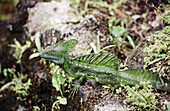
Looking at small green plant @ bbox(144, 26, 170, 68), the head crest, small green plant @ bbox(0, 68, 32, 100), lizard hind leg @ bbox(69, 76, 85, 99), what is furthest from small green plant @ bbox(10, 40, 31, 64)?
small green plant @ bbox(144, 26, 170, 68)

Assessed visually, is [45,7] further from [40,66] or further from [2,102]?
[2,102]

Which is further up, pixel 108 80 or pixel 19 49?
pixel 19 49

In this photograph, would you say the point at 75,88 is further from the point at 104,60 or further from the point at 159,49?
the point at 159,49

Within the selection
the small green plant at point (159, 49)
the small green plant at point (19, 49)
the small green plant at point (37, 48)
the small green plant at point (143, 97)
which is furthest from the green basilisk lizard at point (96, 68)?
the small green plant at point (19, 49)

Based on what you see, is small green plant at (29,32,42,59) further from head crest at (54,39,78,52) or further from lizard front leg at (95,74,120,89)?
lizard front leg at (95,74,120,89)

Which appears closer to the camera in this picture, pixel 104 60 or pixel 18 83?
pixel 104 60

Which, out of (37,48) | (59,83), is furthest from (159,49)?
(37,48)

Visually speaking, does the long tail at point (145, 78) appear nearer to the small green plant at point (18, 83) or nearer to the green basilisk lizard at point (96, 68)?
the green basilisk lizard at point (96, 68)
